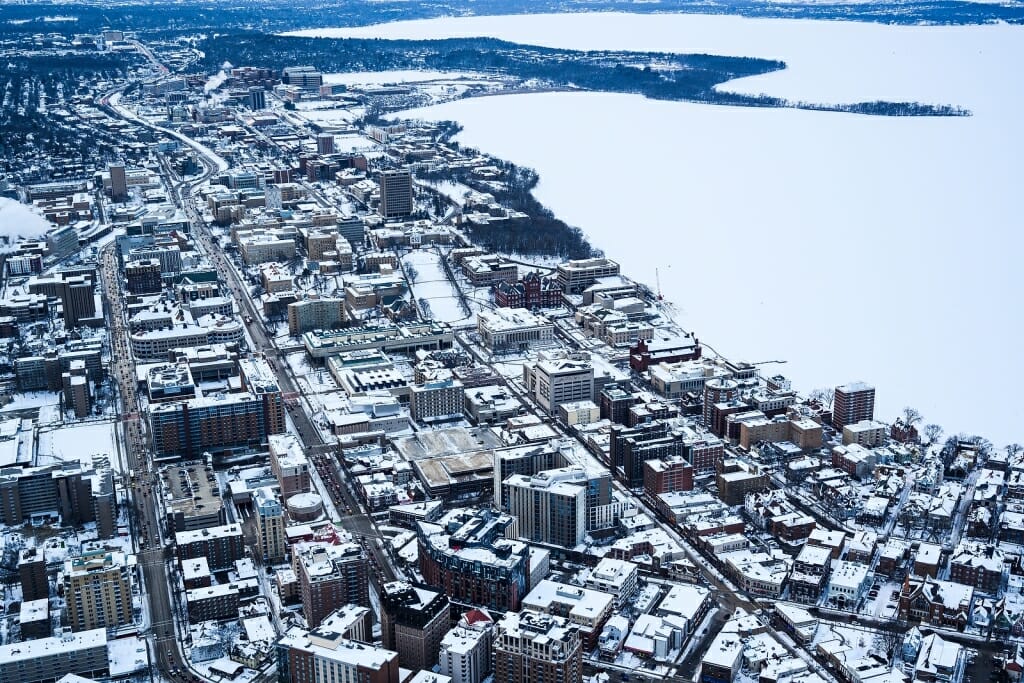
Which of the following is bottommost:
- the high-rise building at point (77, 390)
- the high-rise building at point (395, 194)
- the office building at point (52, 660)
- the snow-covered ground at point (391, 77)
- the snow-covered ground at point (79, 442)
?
the office building at point (52, 660)

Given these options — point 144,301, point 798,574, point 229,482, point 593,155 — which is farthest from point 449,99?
point 798,574

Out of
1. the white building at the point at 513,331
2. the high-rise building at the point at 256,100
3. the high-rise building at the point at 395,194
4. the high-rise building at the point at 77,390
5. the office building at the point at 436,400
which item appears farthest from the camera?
the high-rise building at the point at 256,100

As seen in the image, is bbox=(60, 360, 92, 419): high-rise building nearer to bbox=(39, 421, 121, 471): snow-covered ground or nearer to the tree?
bbox=(39, 421, 121, 471): snow-covered ground

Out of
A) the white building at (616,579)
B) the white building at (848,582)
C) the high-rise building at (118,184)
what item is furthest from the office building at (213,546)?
the high-rise building at (118,184)

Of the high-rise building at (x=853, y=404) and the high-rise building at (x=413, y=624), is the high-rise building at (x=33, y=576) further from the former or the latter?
the high-rise building at (x=853, y=404)

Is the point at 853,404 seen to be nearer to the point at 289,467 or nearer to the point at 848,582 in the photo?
the point at 848,582

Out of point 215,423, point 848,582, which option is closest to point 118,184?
point 215,423
